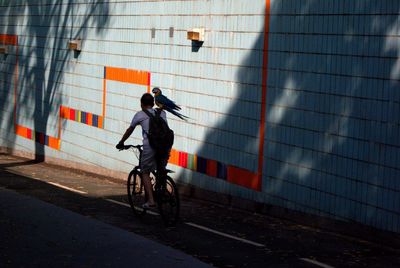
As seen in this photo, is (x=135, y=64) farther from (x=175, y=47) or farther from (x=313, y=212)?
(x=313, y=212)

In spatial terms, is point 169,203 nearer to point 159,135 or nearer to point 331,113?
point 159,135

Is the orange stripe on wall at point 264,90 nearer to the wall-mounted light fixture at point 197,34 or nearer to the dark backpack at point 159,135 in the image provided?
the wall-mounted light fixture at point 197,34

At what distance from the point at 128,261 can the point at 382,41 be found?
4358 mm

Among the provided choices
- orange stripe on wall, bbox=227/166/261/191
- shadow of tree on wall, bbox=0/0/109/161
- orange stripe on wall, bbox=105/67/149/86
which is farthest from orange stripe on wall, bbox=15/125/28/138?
orange stripe on wall, bbox=227/166/261/191

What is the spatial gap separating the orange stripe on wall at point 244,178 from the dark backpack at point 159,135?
229 centimetres

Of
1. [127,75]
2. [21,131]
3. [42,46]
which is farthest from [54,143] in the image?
[127,75]

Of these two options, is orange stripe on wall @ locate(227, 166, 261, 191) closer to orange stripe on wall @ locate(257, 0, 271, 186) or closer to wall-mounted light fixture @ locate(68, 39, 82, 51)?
orange stripe on wall @ locate(257, 0, 271, 186)

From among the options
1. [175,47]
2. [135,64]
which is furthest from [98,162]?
[175,47]

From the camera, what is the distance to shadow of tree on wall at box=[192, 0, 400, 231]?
11117 mm

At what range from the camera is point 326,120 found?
Answer: 1218cm

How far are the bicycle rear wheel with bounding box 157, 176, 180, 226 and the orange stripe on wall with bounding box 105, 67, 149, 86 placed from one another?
573 centimetres

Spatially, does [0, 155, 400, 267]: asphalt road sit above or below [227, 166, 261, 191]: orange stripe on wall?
below

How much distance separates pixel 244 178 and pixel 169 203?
2418mm

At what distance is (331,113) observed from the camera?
12.1m
